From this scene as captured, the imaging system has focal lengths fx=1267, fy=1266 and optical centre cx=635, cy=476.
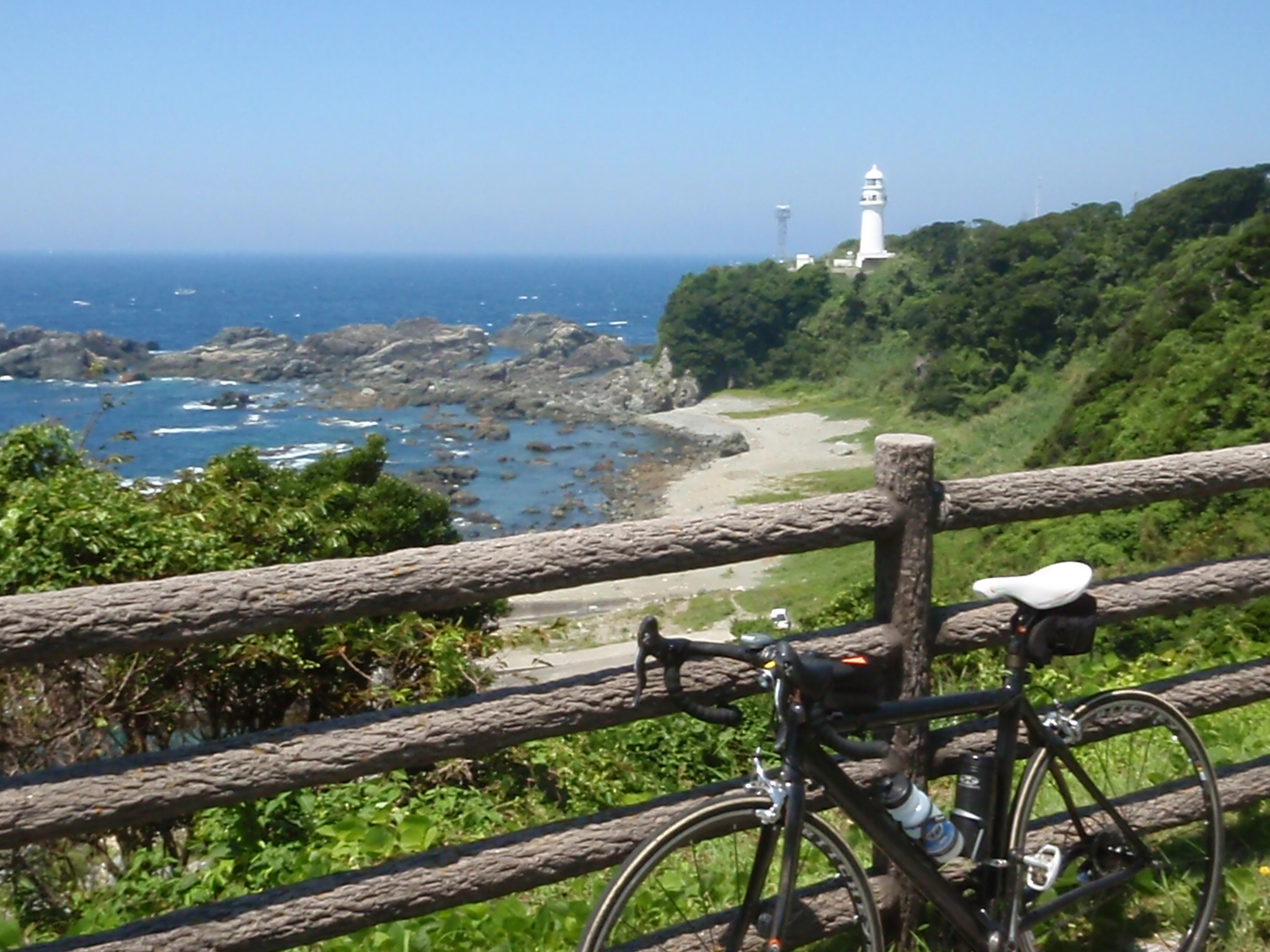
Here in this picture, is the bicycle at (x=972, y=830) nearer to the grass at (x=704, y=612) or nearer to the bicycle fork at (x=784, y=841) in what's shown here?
the bicycle fork at (x=784, y=841)

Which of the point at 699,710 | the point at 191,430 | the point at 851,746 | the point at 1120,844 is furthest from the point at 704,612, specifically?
the point at 191,430

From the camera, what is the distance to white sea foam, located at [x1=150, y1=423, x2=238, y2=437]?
186ft

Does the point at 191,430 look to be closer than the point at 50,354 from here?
Yes

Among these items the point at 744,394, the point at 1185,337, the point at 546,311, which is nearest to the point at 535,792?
the point at 1185,337

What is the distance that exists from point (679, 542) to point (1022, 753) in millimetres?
1091

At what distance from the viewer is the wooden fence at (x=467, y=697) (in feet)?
Answer: 8.50

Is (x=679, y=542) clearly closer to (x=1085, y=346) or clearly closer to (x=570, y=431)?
(x=1085, y=346)

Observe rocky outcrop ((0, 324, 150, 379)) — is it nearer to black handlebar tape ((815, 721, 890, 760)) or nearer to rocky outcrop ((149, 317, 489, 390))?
rocky outcrop ((149, 317, 489, 390))

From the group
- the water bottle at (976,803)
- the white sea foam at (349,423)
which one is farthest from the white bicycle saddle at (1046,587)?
the white sea foam at (349,423)

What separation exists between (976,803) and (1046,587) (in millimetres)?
539

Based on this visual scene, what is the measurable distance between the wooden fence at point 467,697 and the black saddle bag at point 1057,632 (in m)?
0.32

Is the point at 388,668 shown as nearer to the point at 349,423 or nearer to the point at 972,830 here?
the point at 972,830

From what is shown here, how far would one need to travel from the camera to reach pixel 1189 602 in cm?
367

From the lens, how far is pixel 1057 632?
2949mm
